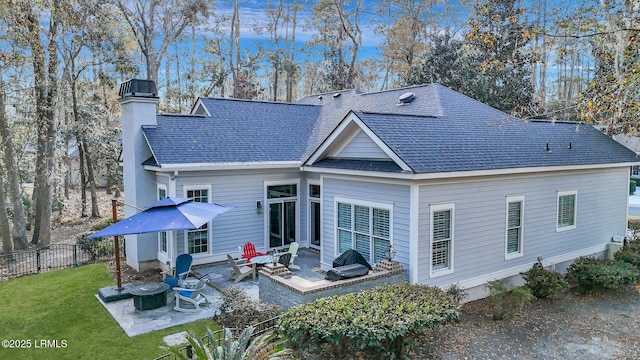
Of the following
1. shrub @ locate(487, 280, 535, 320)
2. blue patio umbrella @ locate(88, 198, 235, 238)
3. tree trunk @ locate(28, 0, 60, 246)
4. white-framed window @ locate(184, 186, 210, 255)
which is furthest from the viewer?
tree trunk @ locate(28, 0, 60, 246)

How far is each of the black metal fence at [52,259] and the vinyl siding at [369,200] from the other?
8562 millimetres

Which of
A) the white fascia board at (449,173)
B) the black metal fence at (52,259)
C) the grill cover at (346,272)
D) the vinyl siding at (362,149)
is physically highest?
the vinyl siding at (362,149)

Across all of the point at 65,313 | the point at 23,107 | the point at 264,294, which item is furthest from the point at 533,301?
the point at 23,107

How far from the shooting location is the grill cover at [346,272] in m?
9.18

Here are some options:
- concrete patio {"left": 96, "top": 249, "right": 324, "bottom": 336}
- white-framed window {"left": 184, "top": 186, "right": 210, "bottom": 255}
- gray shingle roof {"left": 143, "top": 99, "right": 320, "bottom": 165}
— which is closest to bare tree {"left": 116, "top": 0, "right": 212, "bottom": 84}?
gray shingle roof {"left": 143, "top": 99, "right": 320, "bottom": 165}

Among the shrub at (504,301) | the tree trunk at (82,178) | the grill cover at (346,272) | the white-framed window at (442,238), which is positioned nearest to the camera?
the grill cover at (346,272)

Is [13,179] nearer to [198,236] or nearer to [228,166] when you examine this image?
[198,236]

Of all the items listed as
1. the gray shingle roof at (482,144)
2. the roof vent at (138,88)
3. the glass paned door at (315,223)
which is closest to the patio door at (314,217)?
the glass paned door at (315,223)

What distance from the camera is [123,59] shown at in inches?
891

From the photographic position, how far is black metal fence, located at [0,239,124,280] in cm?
1412

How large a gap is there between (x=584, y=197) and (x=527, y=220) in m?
3.32

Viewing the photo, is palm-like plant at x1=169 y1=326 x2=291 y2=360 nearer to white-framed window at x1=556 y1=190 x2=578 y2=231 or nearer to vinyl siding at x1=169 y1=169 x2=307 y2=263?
vinyl siding at x1=169 y1=169 x2=307 y2=263

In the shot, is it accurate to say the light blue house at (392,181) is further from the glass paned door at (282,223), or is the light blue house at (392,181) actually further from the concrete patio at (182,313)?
the concrete patio at (182,313)

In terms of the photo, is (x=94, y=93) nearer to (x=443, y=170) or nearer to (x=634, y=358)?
(x=443, y=170)
